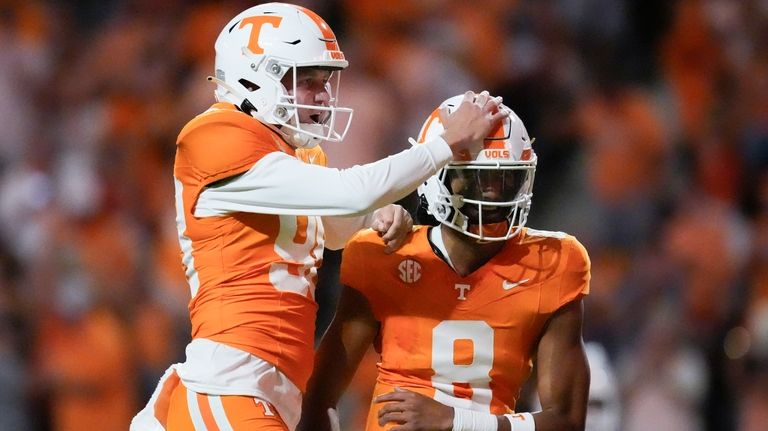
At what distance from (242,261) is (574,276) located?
76 centimetres

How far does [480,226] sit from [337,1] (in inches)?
130

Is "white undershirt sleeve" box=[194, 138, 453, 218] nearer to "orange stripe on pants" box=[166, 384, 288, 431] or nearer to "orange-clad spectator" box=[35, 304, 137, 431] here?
"orange stripe on pants" box=[166, 384, 288, 431]

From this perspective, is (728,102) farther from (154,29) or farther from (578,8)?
(154,29)

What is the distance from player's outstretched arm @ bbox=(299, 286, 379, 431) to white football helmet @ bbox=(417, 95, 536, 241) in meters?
0.30

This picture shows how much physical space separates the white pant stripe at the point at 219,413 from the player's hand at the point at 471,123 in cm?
75

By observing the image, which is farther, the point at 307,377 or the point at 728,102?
the point at 728,102

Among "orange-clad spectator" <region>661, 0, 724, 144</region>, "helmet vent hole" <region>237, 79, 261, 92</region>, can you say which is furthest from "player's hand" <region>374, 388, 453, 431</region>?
"orange-clad spectator" <region>661, 0, 724, 144</region>

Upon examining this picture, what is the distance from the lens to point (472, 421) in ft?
9.78

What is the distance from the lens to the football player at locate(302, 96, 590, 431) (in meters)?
3.06

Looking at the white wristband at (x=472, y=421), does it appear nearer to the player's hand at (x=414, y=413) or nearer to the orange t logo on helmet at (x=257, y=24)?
the player's hand at (x=414, y=413)

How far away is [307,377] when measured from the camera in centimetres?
309

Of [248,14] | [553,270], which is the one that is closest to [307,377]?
[553,270]

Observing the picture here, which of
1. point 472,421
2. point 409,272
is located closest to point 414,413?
point 472,421

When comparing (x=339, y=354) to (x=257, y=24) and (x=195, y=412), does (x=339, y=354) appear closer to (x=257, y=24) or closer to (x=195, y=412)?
(x=195, y=412)
